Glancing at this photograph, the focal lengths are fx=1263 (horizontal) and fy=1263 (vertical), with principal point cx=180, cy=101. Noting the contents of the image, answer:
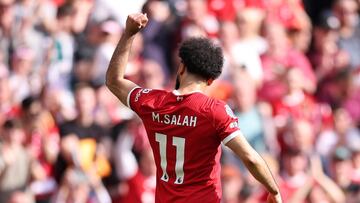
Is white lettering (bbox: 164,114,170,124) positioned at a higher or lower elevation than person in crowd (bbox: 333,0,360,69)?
higher

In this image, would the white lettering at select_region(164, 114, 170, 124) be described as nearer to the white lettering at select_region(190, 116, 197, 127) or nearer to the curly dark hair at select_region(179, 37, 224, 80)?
the white lettering at select_region(190, 116, 197, 127)

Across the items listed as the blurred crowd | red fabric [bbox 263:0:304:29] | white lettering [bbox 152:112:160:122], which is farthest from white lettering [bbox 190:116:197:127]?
red fabric [bbox 263:0:304:29]

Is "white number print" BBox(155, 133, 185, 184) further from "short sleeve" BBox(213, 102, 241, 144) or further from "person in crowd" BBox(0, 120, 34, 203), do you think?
"person in crowd" BBox(0, 120, 34, 203)

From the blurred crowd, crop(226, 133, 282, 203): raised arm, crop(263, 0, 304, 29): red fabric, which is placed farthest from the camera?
crop(263, 0, 304, 29): red fabric

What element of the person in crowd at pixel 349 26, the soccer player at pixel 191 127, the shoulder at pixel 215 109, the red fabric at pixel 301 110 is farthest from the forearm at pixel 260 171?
the person in crowd at pixel 349 26

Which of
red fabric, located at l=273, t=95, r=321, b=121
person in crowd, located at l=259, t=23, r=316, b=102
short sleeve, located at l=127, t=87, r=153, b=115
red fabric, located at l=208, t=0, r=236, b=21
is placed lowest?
red fabric, located at l=273, t=95, r=321, b=121

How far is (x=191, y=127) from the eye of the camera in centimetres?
809

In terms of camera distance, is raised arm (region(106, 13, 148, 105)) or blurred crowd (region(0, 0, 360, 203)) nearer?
raised arm (region(106, 13, 148, 105))

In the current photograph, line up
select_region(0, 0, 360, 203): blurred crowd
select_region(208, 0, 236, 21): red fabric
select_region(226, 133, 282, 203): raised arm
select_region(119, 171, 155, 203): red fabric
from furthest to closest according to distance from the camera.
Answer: select_region(208, 0, 236, 21): red fabric, select_region(0, 0, 360, 203): blurred crowd, select_region(119, 171, 155, 203): red fabric, select_region(226, 133, 282, 203): raised arm

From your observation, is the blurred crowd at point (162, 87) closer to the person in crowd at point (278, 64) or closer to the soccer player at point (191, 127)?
the person in crowd at point (278, 64)

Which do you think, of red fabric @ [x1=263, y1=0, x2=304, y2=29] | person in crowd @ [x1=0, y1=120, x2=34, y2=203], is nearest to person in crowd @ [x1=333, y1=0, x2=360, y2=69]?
red fabric @ [x1=263, y1=0, x2=304, y2=29]

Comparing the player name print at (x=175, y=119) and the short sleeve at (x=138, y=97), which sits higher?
the short sleeve at (x=138, y=97)

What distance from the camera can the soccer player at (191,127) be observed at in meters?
8.00

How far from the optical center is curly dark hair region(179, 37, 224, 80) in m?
8.09
